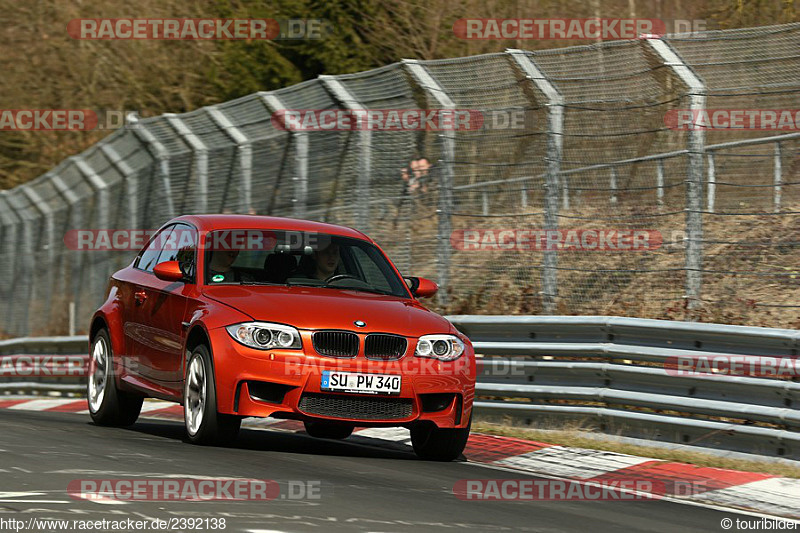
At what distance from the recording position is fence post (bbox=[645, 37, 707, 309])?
1147 centimetres

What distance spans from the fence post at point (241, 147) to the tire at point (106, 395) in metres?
6.08

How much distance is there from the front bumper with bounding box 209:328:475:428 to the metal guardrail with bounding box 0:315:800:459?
79.1 inches

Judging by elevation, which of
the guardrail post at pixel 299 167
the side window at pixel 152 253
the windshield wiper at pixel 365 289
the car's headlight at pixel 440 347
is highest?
the guardrail post at pixel 299 167

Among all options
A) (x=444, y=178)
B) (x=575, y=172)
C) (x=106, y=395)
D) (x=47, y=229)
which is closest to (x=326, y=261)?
(x=106, y=395)

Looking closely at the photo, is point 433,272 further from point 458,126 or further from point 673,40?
point 673,40

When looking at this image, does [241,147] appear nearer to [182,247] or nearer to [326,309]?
[182,247]

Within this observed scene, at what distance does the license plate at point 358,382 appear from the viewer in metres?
8.98

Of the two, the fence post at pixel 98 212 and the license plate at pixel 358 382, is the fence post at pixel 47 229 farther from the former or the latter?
the license plate at pixel 358 382

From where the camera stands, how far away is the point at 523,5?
26.3 metres

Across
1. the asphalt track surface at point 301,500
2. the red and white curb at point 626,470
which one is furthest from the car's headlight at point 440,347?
the red and white curb at point 626,470

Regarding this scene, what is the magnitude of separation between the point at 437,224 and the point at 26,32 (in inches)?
1088

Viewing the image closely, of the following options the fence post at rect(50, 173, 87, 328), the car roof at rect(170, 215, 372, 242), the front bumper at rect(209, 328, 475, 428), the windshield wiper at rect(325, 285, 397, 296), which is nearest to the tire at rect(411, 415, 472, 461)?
the front bumper at rect(209, 328, 475, 428)

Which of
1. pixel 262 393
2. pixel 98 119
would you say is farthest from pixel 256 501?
pixel 98 119

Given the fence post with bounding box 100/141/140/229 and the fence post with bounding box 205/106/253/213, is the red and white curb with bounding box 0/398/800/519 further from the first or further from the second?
the fence post with bounding box 100/141/140/229
